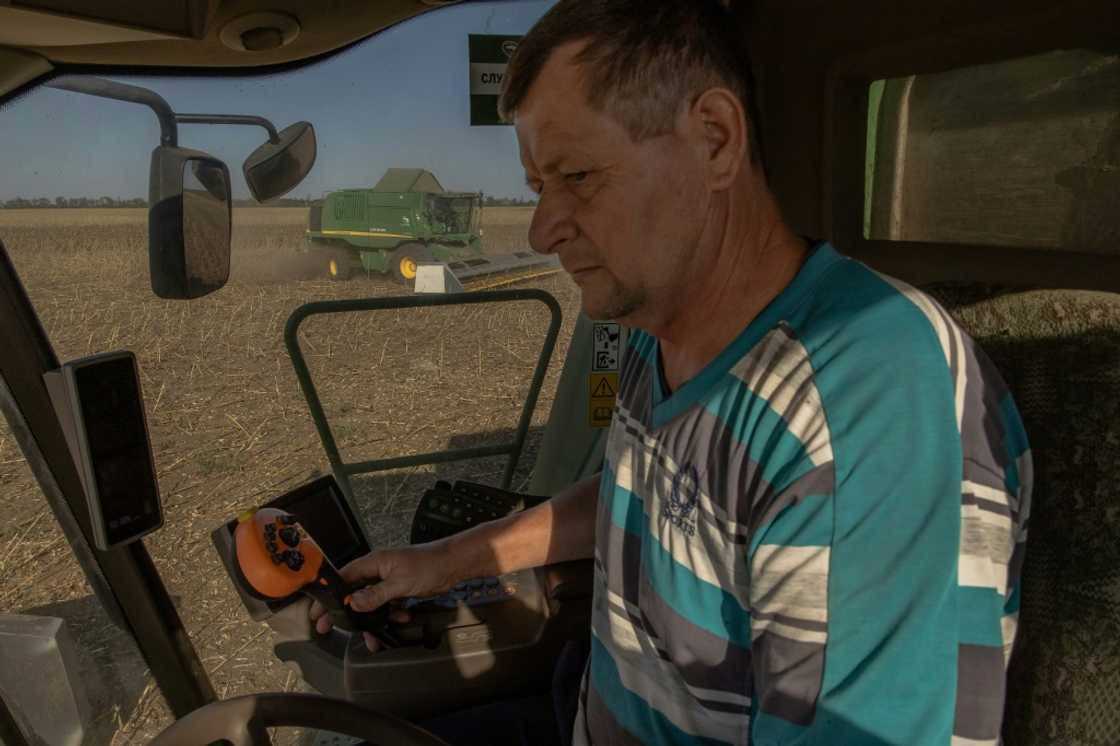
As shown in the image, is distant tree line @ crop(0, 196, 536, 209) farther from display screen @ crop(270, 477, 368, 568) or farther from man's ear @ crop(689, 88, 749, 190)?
man's ear @ crop(689, 88, 749, 190)

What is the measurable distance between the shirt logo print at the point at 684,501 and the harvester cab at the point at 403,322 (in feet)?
1.27

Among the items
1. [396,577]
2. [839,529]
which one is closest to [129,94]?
[396,577]

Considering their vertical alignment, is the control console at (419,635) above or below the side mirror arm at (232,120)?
below

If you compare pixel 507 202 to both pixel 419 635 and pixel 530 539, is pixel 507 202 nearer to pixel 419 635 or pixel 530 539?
pixel 530 539

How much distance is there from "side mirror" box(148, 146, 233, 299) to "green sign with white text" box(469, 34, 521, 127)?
52 cm

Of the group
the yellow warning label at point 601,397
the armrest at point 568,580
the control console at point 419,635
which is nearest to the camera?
the control console at point 419,635

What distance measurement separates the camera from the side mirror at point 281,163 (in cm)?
161

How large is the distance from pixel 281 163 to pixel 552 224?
0.78 metres

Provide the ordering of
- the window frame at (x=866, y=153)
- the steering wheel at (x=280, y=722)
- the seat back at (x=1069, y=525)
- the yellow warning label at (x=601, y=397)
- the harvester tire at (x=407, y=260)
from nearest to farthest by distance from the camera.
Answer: the seat back at (x=1069, y=525) → the window frame at (x=866, y=153) → the steering wheel at (x=280, y=722) → the harvester tire at (x=407, y=260) → the yellow warning label at (x=601, y=397)

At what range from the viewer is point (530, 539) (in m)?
1.57

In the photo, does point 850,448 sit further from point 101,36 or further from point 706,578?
point 101,36

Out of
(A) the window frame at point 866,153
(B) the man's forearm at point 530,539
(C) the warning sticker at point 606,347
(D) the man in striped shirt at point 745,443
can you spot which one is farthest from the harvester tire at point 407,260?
(A) the window frame at point 866,153

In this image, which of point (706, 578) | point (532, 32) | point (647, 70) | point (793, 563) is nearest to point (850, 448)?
point (793, 563)

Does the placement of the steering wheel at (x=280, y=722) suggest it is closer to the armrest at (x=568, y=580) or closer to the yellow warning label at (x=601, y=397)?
the armrest at (x=568, y=580)
